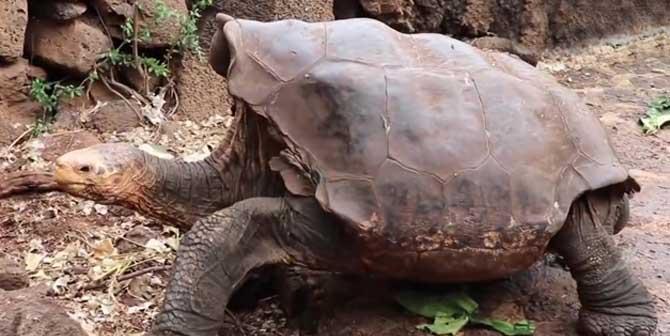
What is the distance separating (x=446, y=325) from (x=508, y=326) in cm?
19

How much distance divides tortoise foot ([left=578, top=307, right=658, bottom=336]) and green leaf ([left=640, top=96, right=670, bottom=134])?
2.30m

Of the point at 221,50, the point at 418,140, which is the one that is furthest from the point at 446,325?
the point at 221,50

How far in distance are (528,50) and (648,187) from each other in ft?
7.44

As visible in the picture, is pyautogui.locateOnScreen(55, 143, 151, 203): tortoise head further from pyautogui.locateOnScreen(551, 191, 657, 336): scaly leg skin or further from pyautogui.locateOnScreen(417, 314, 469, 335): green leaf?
pyautogui.locateOnScreen(551, 191, 657, 336): scaly leg skin

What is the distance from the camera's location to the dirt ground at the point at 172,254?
2828mm

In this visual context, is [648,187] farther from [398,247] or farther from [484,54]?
[398,247]

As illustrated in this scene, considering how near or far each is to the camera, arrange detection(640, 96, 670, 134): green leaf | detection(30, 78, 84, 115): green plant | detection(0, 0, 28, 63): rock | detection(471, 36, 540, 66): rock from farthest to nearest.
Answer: detection(471, 36, 540, 66): rock
detection(640, 96, 670, 134): green leaf
detection(30, 78, 84, 115): green plant
detection(0, 0, 28, 63): rock

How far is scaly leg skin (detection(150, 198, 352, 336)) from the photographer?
2.50m

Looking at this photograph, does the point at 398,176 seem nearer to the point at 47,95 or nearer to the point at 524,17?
the point at 47,95

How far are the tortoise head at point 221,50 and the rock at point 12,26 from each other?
55.2 inches

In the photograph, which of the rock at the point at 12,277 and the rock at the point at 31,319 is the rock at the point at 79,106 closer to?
the rock at the point at 12,277

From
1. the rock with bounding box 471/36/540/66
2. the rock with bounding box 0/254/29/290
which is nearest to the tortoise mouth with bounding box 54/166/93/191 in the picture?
the rock with bounding box 0/254/29/290

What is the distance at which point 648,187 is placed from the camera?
3979mm

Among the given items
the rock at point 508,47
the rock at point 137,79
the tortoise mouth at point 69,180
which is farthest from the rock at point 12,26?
the rock at point 508,47
